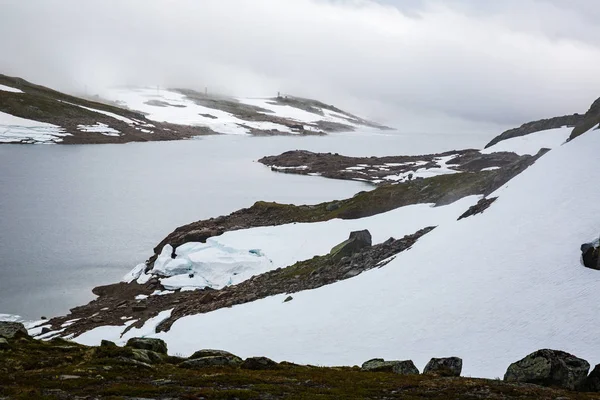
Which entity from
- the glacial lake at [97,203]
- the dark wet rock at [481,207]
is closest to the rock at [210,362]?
the dark wet rock at [481,207]

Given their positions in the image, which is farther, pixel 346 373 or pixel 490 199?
pixel 490 199

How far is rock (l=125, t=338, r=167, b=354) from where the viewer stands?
20.2 meters

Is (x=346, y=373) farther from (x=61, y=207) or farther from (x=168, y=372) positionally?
(x=61, y=207)

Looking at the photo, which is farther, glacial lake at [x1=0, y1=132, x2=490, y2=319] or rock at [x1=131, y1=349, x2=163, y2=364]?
glacial lake at [x1=0, y1=132, x2=490, y2=319]

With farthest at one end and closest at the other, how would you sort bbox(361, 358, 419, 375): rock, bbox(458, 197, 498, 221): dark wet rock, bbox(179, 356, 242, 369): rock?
bbox(458, 197, 498, 221): dark wet rock → bbox(361, 358, 419, 375): rock → bbox(179, 356, 242, 369): rock

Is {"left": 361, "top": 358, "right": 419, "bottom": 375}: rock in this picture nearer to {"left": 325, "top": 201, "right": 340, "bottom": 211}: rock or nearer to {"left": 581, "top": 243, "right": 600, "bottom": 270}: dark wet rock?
{"left": 581, "top": 243, "right": 600, "bottom": 270}: dark wet rock

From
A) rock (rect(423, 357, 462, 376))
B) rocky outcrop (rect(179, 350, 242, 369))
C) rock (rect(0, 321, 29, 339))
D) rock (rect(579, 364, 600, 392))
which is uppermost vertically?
rock (rect(579, 364, 600, 392))

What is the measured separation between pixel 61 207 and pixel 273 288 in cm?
4836

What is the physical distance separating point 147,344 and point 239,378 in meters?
6.51

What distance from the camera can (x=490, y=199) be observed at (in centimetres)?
3850

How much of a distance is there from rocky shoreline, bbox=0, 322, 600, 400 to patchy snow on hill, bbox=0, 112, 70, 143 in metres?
156

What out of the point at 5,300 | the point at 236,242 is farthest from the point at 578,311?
the point at 5,300

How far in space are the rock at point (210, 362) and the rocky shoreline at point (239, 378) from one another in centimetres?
3

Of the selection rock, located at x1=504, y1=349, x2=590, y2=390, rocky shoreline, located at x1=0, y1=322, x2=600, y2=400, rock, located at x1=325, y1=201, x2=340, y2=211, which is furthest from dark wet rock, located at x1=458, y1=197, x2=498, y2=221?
rock, located at x1=325, y1=201, x2=340, y2=211
